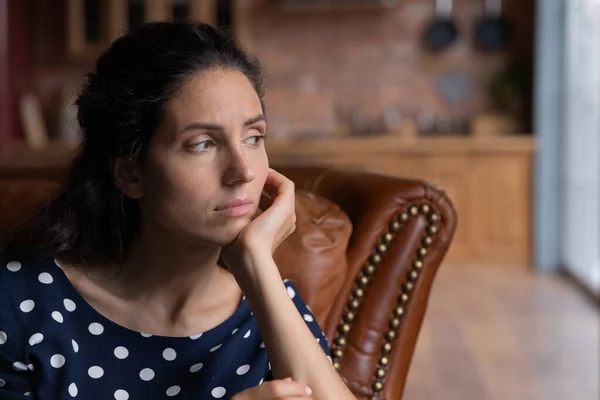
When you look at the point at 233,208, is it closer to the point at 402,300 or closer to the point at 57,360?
the point at 57,360

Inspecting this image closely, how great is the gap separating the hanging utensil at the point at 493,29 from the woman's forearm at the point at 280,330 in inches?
202

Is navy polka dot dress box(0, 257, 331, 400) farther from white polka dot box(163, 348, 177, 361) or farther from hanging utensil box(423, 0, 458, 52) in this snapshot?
hanging utensil box(423, 0, 458, 52)

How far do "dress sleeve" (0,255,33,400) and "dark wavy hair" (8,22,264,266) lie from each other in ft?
0.34

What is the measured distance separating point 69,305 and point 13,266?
0.33 feet

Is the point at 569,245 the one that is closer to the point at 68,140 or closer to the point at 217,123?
the point at 68,140

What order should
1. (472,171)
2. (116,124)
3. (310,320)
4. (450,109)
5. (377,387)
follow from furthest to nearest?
(450,109), (472,171), (377,387), (310,320), (116,124)

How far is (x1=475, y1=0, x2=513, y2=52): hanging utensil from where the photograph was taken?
596cm

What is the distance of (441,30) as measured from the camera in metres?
6.06

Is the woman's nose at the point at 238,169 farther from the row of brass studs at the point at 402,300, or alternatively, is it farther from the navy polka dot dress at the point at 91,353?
the row of brass studs at the point at 402,300

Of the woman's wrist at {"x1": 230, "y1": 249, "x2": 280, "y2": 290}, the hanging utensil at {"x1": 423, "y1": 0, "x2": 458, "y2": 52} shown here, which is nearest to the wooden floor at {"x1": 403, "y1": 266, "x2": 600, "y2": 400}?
the hanging utensil at {"x1": 423, "y1": 0, "x2": 458, "y2": 52}

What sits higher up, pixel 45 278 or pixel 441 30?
pixel 441 30

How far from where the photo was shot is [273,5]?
20.4ft

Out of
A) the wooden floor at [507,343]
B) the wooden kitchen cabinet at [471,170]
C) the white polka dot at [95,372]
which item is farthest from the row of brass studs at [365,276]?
the wooden kitchen cabinet at [471,170]

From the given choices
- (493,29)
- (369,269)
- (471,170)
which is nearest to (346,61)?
(493,29)
